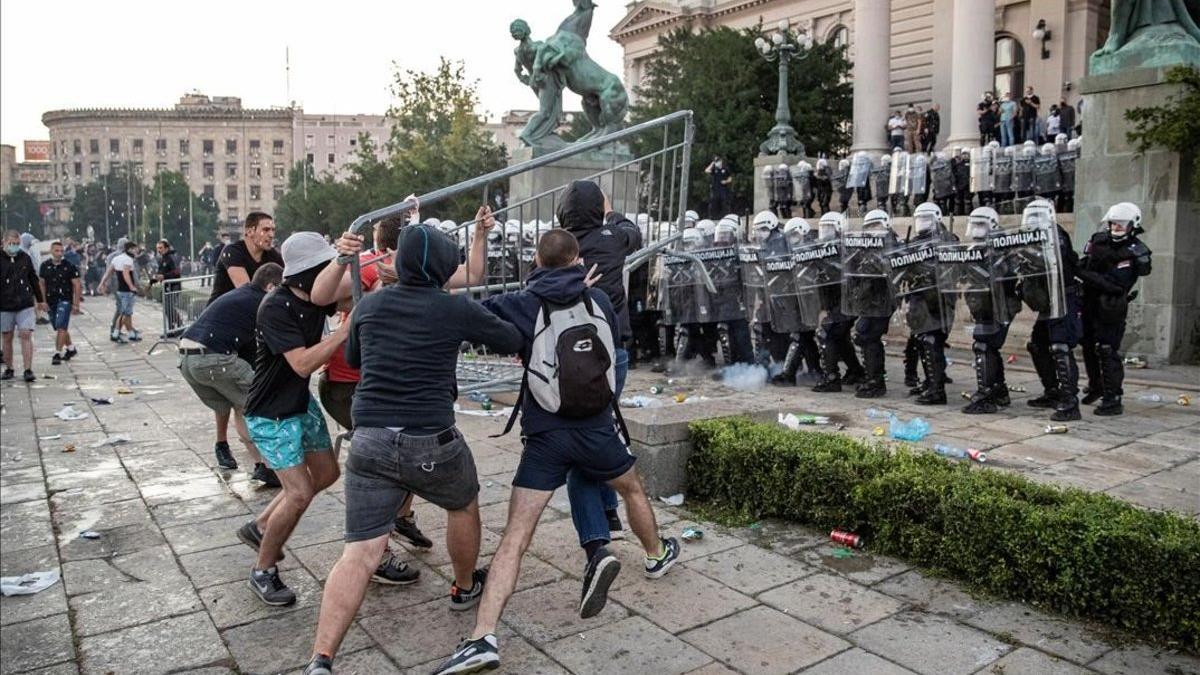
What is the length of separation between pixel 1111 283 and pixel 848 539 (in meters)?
4.61

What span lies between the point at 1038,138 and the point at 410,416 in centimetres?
2150

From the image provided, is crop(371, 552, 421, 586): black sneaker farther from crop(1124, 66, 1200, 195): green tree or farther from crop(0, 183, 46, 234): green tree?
crop(0, 183, 46, 234): green tree

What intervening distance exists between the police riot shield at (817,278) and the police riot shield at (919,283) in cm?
70

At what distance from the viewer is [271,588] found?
4426mm

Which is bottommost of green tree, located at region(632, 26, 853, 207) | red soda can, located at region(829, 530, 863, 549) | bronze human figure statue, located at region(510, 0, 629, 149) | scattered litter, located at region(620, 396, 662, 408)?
red soda can, located at region(829, 530, 863, 549)

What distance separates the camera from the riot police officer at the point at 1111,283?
8.23 m

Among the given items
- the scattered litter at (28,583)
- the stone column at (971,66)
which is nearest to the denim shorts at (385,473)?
the scattered litter at (28,583)

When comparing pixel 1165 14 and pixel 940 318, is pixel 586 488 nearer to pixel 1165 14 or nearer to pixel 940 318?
pixel 940 318

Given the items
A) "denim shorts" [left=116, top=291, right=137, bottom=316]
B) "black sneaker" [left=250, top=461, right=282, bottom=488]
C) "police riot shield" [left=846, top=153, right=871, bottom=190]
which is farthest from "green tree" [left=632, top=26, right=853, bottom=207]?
"black sneaker" [left=250, top=461, right=282, bottom=488]

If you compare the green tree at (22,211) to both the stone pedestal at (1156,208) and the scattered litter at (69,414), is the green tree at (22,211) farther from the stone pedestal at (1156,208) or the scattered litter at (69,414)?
the stone pedestal at (1156,208)

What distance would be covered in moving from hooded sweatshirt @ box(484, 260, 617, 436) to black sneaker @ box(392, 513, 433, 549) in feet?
4.21

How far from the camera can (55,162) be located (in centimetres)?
11888

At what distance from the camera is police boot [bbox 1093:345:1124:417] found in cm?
834

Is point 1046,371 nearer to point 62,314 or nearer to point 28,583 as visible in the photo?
point 28,583
